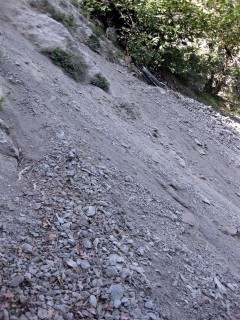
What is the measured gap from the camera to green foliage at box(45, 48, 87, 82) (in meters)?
7.68

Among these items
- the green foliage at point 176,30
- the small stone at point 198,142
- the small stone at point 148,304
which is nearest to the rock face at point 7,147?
the small stone at point 148,304

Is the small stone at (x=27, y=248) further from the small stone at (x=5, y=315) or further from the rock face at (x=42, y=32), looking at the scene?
the rock face at (x=42, y=32)

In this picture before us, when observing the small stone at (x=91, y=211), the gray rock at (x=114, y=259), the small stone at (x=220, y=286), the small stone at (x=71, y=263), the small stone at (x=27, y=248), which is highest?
the small stone at (x=220, y=286)

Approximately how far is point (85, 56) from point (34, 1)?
2.08 m

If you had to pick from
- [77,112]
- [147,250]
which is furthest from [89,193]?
[77,112]

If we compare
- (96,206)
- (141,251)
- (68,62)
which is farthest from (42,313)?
(68,62)

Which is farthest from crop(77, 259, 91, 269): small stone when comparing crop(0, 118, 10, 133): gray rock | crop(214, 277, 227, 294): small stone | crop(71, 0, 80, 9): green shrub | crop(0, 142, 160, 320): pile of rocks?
crop(71, 0, 80, 9): green shrub

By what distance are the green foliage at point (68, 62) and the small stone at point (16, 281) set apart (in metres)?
5.18

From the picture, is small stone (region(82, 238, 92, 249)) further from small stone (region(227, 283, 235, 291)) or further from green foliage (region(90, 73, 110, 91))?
green foliage (region(90, 73, 110, 91))

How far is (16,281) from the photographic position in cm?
318

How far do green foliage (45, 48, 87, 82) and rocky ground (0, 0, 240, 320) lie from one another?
0.71ft

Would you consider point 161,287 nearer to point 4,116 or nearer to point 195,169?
point 4,116

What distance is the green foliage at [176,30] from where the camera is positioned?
1198 cm

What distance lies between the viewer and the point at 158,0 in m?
12.1
